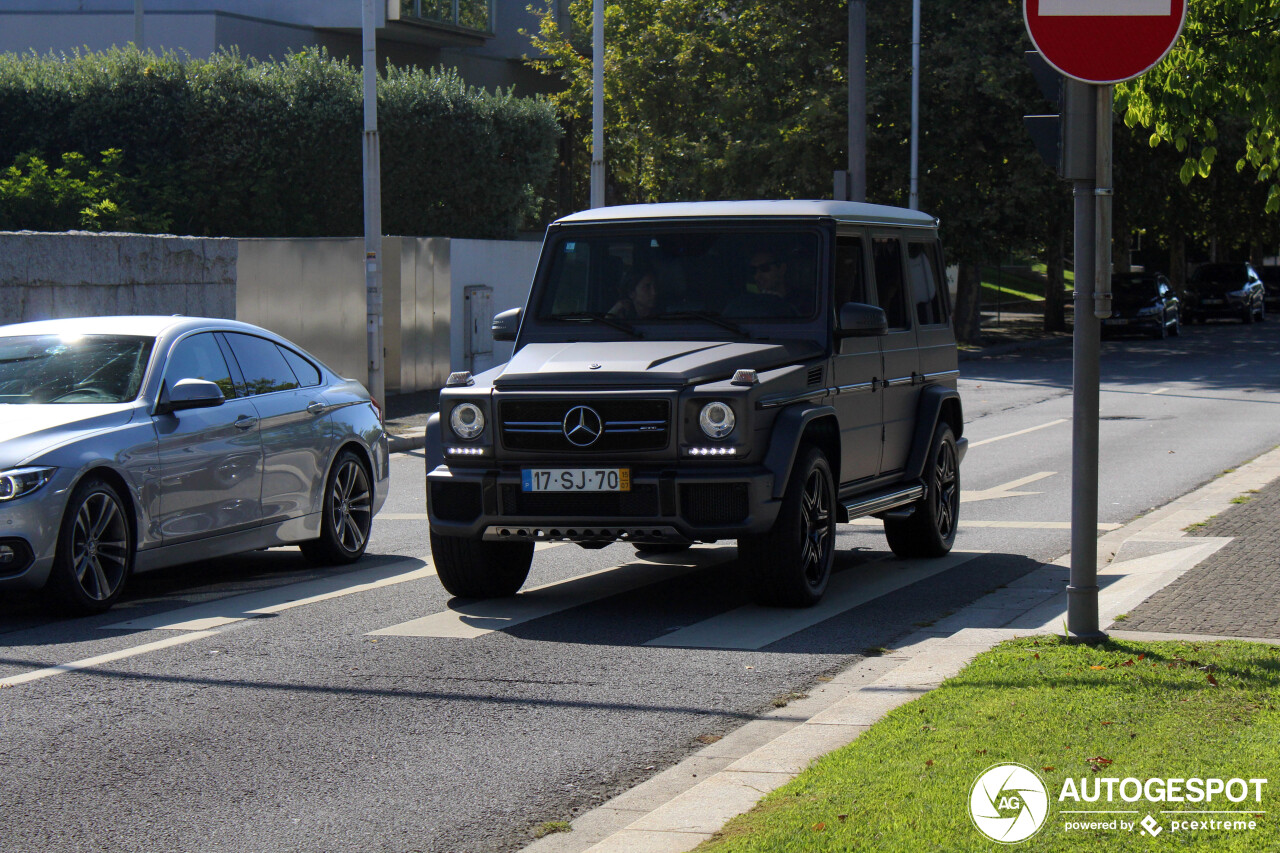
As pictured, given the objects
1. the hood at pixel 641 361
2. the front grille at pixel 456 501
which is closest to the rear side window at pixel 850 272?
the hood at pixel 641 361

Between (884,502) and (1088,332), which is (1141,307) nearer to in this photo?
(884,502)

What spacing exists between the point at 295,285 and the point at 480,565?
49.9 ft

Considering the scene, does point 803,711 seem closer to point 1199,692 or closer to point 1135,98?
point 1199,692

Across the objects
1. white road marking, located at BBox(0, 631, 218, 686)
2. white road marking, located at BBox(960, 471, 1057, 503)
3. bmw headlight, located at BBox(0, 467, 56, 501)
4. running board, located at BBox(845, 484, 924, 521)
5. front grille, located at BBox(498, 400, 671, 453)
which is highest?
front grille, located at BBox(498, 400, 671, 453)

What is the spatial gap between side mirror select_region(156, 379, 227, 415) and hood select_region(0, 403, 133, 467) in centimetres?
20

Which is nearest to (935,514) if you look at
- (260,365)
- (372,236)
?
(260,365)

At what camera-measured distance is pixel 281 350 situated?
10500mm

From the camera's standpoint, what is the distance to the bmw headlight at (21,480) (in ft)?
26.4

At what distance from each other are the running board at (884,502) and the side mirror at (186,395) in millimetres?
3523

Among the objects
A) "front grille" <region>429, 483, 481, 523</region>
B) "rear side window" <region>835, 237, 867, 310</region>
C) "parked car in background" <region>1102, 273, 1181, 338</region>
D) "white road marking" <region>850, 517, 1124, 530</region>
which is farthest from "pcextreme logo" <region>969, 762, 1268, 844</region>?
"parked car in background" <region>1102, 273, 1181, 338</region>

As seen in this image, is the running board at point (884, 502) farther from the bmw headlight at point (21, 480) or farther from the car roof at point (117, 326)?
the bmw headlight at point (21, 480)

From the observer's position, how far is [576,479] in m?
8.27

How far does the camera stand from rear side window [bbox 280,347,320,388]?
34.5 ft

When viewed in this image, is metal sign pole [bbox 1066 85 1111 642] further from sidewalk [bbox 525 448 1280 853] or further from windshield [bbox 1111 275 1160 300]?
windshield [bbox 1111 275 1160 300]
